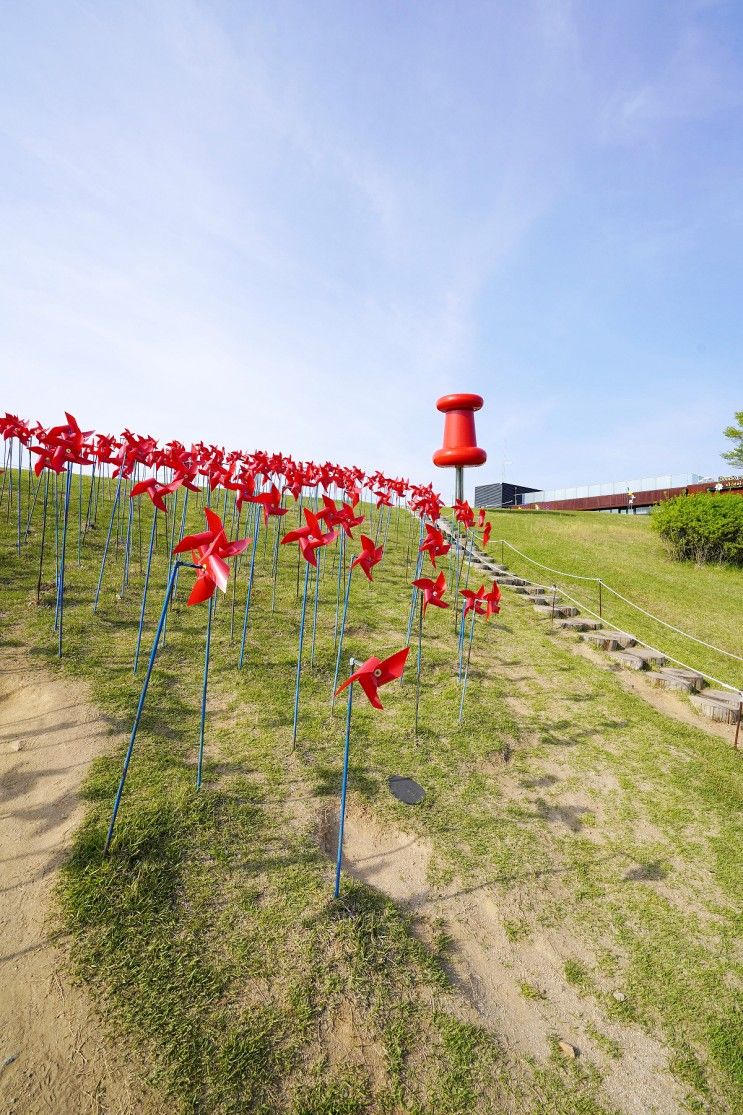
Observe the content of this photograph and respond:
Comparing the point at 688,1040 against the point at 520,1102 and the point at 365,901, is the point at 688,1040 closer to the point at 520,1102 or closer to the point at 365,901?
the point at 520,1102

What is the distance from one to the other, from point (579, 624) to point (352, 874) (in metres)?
6.93

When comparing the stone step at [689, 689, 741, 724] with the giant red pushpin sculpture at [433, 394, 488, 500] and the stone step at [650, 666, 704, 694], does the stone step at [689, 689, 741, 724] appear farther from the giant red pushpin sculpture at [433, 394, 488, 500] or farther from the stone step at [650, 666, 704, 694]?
the giant red pushpin sculpture at [433, 394, 488, 500]

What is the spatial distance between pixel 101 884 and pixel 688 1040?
346 centimetres

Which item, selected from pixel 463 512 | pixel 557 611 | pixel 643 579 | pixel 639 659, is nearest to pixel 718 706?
pixel 639 659

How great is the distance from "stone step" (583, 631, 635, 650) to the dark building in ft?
107

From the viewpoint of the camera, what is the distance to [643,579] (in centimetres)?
1334

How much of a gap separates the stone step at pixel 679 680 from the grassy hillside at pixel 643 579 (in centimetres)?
114

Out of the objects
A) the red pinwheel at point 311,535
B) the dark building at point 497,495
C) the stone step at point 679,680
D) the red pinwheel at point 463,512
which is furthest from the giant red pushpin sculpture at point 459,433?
the dark building at point 497,495

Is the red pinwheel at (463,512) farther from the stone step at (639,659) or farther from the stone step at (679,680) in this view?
the stone step at (679,680)

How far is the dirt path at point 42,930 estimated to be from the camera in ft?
6.91

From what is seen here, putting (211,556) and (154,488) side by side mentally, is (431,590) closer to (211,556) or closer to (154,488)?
(211,556)

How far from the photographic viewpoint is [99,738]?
422 centimetres

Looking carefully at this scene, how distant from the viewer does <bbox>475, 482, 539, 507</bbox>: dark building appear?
137 feet

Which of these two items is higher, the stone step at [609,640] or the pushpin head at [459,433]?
the pushpin head at [459,433]
